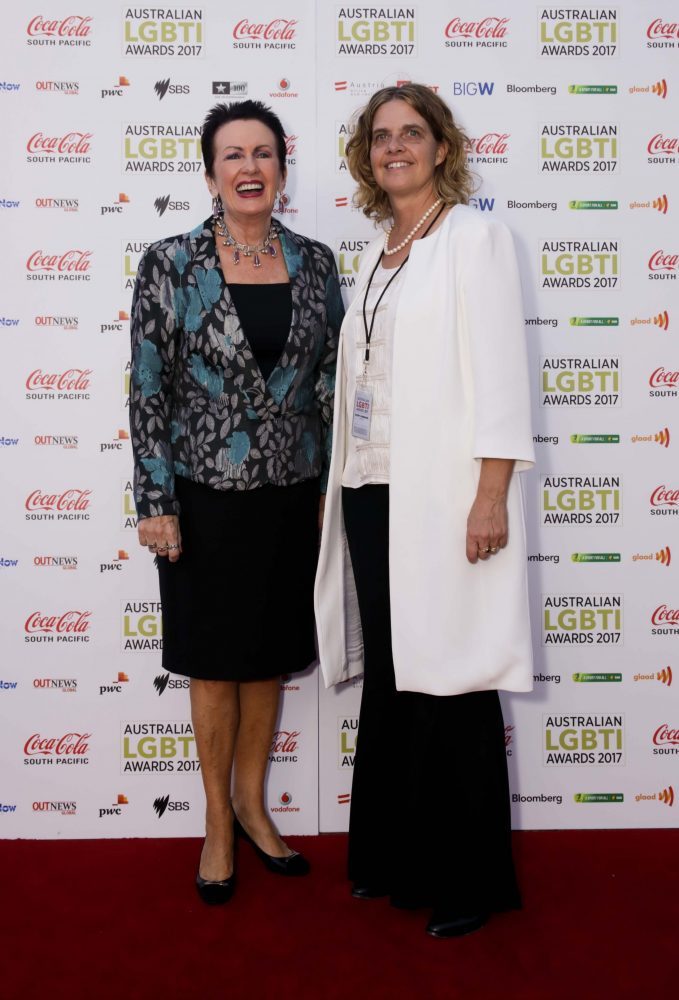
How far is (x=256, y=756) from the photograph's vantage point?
2.43 metres

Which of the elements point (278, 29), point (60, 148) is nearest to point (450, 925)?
point (60, 148)

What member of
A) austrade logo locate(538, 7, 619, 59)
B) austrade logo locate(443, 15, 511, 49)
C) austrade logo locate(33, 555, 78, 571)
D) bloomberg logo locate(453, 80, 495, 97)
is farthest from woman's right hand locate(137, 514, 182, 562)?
austrade logo locate(538, 7, 619, 59)

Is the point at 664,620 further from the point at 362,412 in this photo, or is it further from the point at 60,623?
the point at 60,623

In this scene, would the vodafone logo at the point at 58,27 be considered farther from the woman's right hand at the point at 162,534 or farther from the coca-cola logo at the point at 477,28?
the woman's right hand at the point at 162,534

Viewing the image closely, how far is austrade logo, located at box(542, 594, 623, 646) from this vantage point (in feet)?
8.88

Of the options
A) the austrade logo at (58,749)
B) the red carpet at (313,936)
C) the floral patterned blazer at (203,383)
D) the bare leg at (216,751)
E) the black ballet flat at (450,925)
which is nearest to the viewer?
the red carpet at (313,936)

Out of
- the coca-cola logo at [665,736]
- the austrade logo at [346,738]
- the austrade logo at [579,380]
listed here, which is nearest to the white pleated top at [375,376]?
the austrade logo at [579,380]

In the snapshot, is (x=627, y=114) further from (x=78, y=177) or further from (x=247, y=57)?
(x=78, y=177)

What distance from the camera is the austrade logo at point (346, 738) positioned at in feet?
8.87

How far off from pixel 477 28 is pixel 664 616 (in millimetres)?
1832

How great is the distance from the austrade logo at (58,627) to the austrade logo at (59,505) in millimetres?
285

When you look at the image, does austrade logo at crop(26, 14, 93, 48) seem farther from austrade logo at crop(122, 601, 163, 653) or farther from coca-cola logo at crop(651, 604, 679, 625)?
coca-cola logo at crop(651, 604, 679, 625)

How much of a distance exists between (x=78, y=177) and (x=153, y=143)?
0.24 meters

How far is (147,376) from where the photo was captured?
218 centimetres
